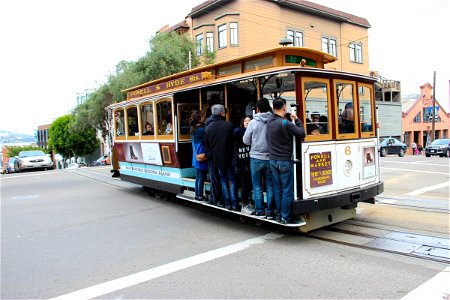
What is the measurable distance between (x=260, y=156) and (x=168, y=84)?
399cm

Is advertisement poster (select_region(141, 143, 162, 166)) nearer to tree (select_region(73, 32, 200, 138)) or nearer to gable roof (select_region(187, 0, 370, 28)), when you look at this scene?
tree (select_region(73, 32, 200, 138))

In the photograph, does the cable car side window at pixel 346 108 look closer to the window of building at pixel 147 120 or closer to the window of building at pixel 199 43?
the window of building at pixel 147 120

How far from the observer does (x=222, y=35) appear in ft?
80.2

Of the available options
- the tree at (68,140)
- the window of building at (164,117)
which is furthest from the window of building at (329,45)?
the tree at (68,140)

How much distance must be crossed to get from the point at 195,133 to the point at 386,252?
407 cm

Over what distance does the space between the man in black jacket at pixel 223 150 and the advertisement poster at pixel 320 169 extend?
5.04 ft

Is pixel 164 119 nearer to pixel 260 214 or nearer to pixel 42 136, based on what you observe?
pixel 260 214

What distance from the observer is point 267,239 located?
6066 millimetres

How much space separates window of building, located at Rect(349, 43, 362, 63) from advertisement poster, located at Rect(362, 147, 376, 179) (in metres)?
26.7

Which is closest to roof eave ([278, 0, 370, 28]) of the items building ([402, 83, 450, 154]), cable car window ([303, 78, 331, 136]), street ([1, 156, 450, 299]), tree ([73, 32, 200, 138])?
tree ([73, 32, 200, 138])

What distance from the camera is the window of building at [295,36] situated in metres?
26.3

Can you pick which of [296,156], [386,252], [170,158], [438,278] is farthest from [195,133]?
[438,278]

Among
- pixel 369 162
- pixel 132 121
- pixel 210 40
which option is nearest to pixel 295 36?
pixel 210 40

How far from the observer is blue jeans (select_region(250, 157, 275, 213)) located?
6117mm
